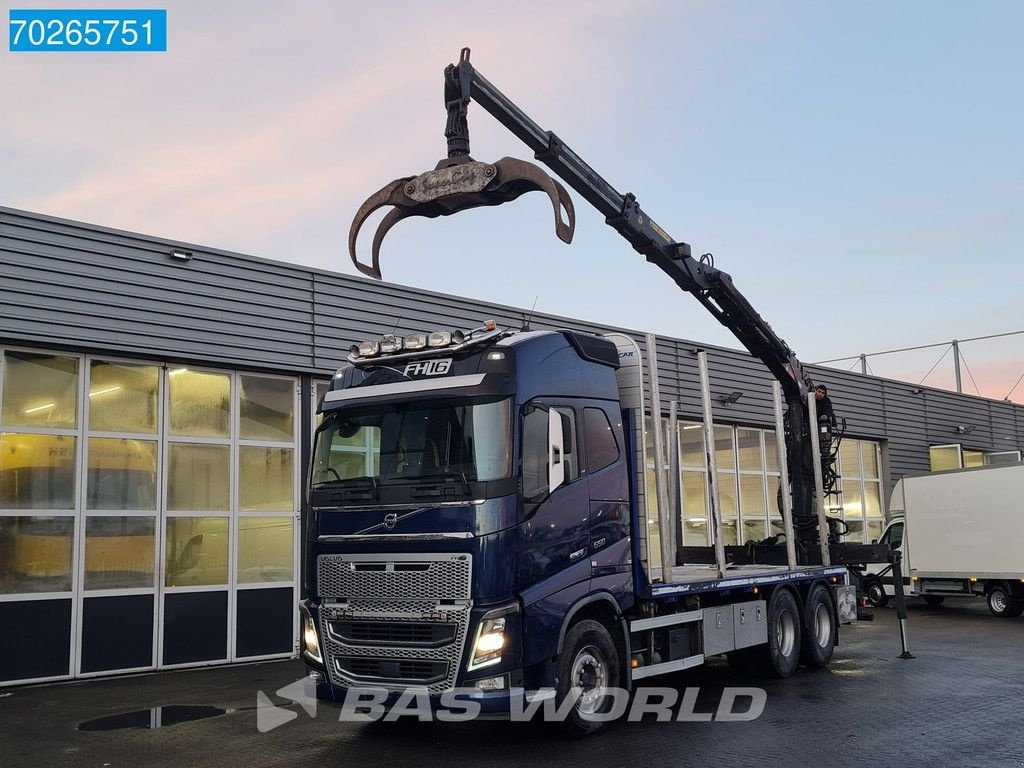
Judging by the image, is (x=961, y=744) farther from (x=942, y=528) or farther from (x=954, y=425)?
(x=954, y=425)

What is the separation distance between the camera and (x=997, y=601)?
1869cm

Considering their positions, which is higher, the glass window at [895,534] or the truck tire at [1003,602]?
the glass window at [895,534]

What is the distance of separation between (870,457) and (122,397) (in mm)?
20087

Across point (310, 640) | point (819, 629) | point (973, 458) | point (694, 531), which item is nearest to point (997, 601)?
point (694, 531)

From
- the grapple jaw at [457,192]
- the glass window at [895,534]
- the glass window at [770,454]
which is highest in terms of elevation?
the grapple jaw at [457,192]

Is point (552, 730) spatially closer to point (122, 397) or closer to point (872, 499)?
point (122, 397)

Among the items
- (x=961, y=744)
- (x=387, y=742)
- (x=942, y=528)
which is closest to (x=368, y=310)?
(x=387, y=742)

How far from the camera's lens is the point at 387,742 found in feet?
27.0

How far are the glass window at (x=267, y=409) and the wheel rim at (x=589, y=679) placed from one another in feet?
25.1

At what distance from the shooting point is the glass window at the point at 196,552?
13.2 meters

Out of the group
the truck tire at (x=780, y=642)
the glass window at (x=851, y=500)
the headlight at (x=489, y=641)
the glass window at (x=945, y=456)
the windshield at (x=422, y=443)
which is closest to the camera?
the headlight at (x=489, y=641)

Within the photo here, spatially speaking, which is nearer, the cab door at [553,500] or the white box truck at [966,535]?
the cab door at [553,500]

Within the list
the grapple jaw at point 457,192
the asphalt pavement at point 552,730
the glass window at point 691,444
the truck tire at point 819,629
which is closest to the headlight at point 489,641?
the asphalt pavement at point 552,730

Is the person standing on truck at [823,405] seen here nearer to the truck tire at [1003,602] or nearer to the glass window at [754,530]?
the truck tire at [1003,602]
